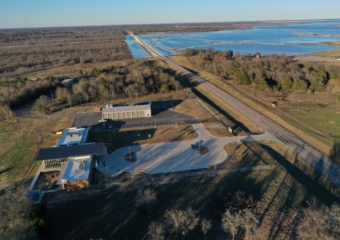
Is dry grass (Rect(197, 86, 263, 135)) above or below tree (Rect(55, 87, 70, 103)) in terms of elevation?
below

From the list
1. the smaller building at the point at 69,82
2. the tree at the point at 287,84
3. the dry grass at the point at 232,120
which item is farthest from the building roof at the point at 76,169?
the tree at the point at 287,84

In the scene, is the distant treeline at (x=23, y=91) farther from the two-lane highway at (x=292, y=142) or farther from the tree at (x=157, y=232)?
the tree at (x=157, y=232)

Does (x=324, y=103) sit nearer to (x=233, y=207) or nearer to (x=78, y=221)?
(x=233, y=207)

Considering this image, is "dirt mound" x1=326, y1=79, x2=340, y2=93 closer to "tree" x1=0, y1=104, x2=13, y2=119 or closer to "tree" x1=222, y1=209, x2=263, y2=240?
"tree" x1=222, y1=209, x2=263, y2=240

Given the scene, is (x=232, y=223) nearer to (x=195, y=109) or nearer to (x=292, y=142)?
(x=292, y=142)

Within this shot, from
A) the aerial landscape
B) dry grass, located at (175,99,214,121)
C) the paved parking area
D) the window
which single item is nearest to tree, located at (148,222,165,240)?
the aerial landscape

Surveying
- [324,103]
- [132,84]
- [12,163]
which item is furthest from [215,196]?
[132,84]
